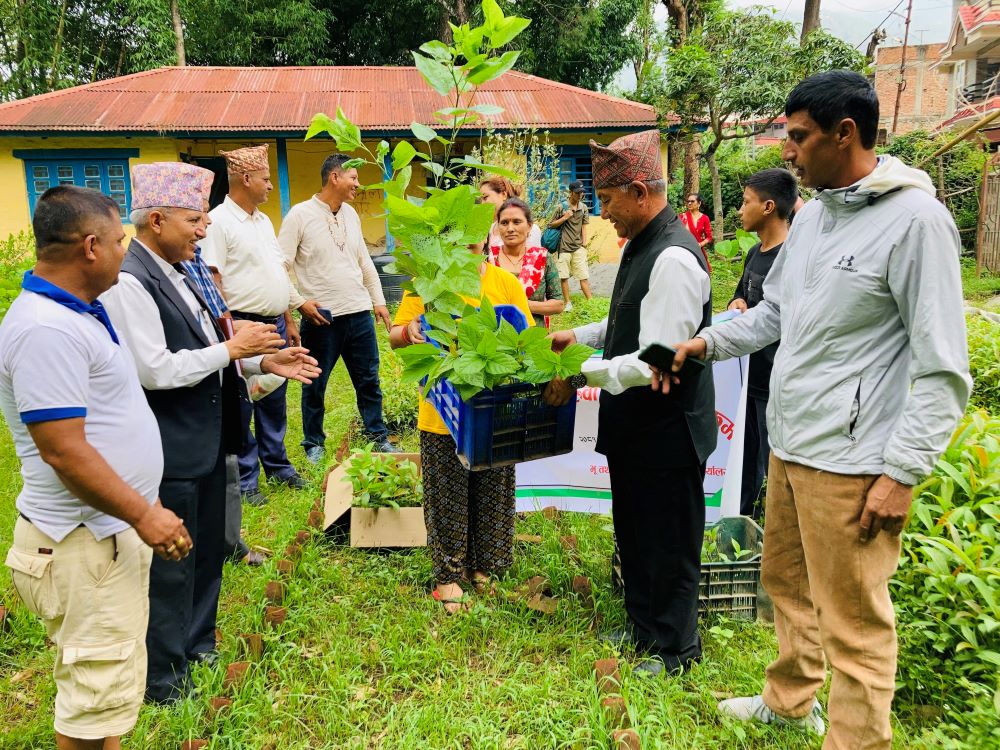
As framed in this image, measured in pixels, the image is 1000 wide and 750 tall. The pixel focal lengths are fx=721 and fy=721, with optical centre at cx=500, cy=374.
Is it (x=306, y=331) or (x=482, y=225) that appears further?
(x=306, y=331)

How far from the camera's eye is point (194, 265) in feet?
Result: 10.2

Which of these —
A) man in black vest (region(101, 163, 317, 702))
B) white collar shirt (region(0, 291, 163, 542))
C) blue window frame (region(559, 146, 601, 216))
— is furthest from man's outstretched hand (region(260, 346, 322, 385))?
blue window frame (region(559, 146, 601, 216))

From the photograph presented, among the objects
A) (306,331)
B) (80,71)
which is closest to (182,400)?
(306,331)

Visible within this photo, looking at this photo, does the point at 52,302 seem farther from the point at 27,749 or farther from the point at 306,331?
the point at 306,331

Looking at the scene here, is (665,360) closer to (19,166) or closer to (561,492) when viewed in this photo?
(561,492)

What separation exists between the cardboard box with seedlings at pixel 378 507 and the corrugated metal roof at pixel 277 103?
10.0m

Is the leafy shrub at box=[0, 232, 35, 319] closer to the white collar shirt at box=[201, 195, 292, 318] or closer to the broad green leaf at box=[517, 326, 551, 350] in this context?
the white collar shirt at box=[201, 195, 292, 318]

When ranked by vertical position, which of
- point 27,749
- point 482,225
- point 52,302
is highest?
point 482,225

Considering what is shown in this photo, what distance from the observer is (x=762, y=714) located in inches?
106

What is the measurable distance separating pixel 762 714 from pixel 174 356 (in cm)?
255

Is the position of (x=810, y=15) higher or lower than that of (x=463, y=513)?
higher

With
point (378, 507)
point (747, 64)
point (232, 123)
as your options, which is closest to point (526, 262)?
point (378, 507)

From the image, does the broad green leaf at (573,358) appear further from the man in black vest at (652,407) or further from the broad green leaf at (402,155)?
the broad green leaf at (402,155)

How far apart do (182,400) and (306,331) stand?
2.78 meters
